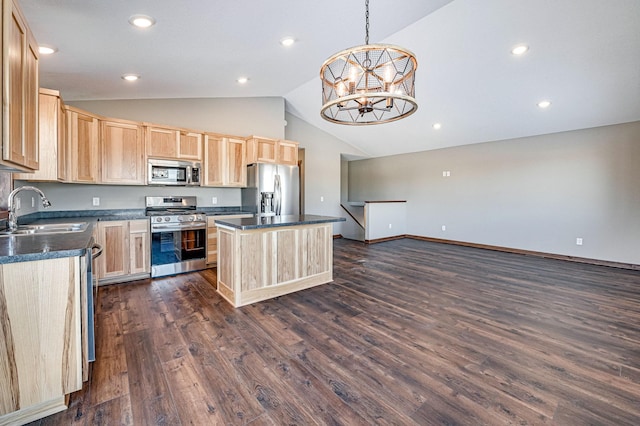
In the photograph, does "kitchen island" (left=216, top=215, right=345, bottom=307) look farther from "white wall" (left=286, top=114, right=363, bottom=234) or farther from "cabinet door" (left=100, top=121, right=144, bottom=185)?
"white wall" (left=286, top=114, right=363, bottom=234)

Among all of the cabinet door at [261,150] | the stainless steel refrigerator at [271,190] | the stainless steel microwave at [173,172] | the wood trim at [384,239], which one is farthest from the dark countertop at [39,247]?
the wood trim at [384,239]

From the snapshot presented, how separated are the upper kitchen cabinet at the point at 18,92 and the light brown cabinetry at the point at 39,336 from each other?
607 mm

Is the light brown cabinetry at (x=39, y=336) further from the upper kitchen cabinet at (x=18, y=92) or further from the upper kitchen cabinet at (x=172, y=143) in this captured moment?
the upper kitchen cabinet at (x=172, y=143)

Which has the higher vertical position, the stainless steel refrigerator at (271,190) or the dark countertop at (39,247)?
the stainless steel refrigerator at (271,190)

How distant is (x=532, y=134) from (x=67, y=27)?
7.01 meters

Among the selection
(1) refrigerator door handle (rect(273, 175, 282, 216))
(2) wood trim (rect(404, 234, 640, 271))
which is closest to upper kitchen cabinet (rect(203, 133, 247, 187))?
(1) refrigerator door handle (rect(273, 175, 282, 216))

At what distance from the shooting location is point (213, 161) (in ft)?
15.5

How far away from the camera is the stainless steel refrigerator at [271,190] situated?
191 inches

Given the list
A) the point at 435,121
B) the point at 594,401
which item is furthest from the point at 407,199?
the point at 594,401

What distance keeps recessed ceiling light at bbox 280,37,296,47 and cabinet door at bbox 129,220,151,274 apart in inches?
114

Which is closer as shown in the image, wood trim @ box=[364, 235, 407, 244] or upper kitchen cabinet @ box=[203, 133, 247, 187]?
upper kitchen cabinet @ box=[203, 133, 247, 187]

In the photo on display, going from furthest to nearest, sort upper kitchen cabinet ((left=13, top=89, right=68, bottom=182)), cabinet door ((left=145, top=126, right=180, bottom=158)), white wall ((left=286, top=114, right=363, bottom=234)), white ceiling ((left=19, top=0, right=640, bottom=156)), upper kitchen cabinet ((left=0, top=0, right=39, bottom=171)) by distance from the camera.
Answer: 1. white wall ((left=286, top=114, right=363, bottom=234))
2. cabinet door ((left=145, top=126, right=180, bottom=158))
3. upper kitchen cabinet ((left=13, top=89, right=68, bottom=182))
4. white ceiling ((left=19, top=0, right=640, bottom=156))
5. upper kitchen cabinet ((left=0, top=0, right=39, bottom=171))

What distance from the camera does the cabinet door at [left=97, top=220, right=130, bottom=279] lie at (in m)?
3.63

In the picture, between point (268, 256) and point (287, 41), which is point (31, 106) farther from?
point (287, 41)
